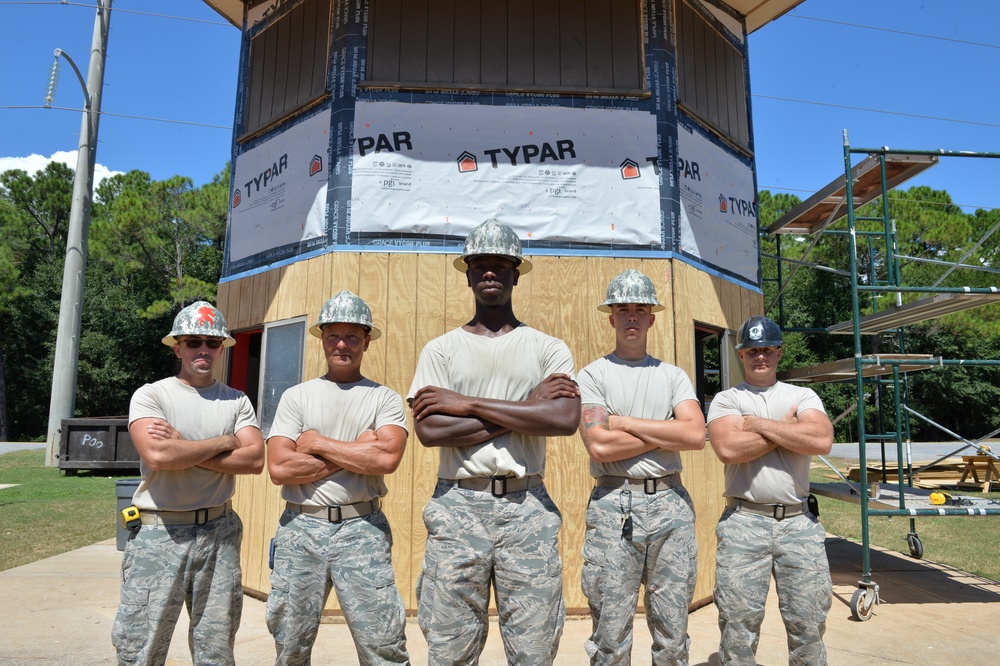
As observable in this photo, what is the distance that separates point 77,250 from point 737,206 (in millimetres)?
17933

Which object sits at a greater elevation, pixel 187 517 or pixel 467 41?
pixel 467 41

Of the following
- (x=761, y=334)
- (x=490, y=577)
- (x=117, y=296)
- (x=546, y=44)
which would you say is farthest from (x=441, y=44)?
(x=117, y=296)

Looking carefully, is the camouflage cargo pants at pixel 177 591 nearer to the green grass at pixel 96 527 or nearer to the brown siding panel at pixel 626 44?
the brown siding panel at pixel 626 44

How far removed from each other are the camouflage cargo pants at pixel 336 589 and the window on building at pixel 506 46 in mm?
4021

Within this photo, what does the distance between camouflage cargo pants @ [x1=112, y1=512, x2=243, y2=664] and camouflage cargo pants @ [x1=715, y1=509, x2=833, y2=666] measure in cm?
253

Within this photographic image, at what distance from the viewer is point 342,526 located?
331 cm

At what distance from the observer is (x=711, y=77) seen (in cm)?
681

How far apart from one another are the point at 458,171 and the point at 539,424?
11.2 feet

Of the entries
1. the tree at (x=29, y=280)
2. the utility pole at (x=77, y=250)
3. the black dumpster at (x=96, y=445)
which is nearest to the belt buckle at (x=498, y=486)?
the black dumpster at (x=96, y=445)

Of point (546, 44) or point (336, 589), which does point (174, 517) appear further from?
point (546, 44)

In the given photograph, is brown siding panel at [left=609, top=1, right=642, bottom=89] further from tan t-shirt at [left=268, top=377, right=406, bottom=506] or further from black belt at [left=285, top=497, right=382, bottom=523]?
black belt at [left=285, top=497, right=382, bottom=523]

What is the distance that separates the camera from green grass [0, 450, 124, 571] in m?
8.37

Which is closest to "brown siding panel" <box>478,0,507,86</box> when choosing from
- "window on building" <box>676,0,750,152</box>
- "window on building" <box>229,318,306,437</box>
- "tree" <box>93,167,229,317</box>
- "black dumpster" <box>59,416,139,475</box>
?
"window on building" <box>676,0,750,152</box>

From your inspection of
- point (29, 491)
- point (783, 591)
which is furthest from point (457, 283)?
point (29, 491)
